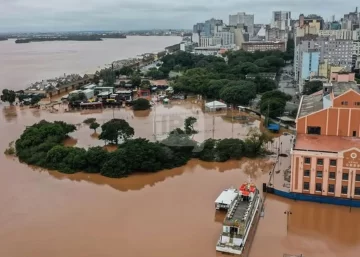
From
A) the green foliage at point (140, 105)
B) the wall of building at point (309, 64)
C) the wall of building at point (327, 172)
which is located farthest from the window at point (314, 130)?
the wall of building at point (309, 64)

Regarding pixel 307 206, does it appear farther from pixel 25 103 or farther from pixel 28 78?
pixel 28 78

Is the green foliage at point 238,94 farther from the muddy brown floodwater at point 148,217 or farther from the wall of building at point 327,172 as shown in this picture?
the wall of building at point 327,172

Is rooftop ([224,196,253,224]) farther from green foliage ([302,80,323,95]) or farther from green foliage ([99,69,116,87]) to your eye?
green foliage ([99,69,116,87])

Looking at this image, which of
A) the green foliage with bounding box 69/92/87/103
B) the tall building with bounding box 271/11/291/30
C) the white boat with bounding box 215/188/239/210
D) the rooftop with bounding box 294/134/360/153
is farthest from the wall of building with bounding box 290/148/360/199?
the tall building with bounding box 271/11/291/30

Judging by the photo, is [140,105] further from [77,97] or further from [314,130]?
[314,130]

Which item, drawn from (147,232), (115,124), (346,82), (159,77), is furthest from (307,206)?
(159,77)

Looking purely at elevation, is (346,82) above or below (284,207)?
above
